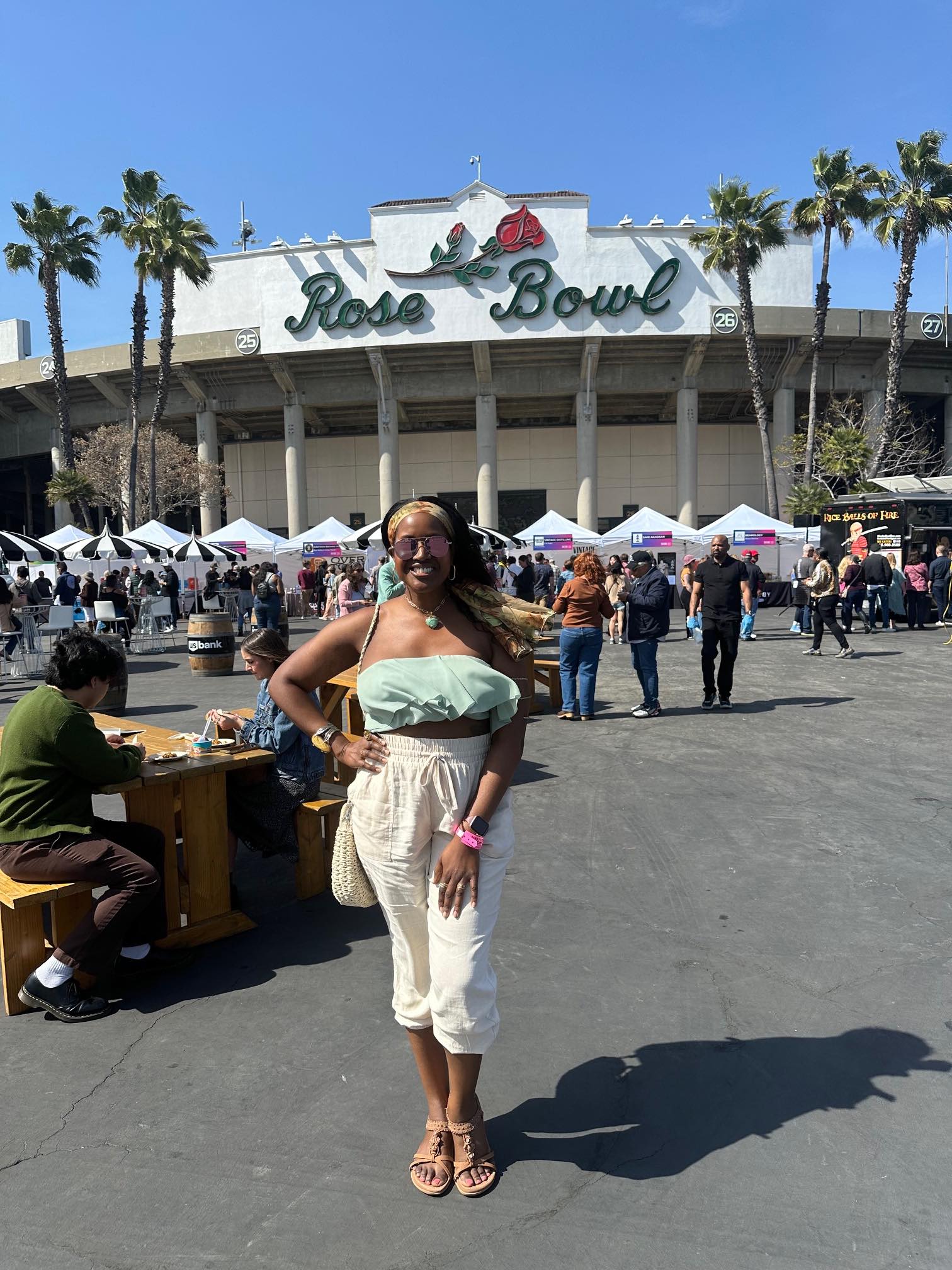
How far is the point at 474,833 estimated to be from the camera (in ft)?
7.25

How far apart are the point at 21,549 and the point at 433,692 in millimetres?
15396

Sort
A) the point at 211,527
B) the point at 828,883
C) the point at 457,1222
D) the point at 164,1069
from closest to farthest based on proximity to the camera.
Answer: the point at 457,1222 → the point at 164,1069 → the point at 828,883 → the point at 211,527

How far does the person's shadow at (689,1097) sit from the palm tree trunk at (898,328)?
101ft

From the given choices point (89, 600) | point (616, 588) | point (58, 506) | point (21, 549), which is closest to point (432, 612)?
point (21, 549)

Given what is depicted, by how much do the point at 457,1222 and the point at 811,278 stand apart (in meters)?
41.5

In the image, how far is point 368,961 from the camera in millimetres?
3682

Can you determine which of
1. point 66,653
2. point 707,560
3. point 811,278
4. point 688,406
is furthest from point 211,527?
point 66,653

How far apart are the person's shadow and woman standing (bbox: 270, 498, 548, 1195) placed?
281 millimetres

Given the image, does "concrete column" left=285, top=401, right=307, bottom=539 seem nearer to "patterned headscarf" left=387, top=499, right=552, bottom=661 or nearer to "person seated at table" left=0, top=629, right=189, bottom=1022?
"person seated at table" left=0, top=629, right=189, bottom=1022

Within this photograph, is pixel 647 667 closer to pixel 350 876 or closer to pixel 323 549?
pixel 350 876

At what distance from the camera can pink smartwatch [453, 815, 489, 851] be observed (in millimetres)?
2195

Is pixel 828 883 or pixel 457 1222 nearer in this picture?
pixel 457 1222

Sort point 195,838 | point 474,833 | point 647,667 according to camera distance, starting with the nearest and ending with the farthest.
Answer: point 474,833 < point 195,838 < point 647,667

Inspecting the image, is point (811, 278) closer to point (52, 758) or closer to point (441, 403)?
point (441, 403)
